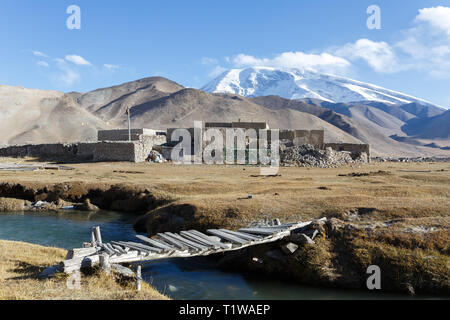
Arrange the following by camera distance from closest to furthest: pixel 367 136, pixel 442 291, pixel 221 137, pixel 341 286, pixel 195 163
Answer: pixel 442 291 < pixel 341 286 < pixel 195 163 < pixel 221 137 < pixel 367 136

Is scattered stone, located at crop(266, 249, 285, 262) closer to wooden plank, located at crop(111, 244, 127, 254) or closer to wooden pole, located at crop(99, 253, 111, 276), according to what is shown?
wooden plank, located at crop(111, 244, 127, 254)

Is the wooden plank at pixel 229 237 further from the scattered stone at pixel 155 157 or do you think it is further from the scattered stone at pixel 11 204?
the scattered stone at pixel 155 157

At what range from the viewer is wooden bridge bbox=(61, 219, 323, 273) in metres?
10.8

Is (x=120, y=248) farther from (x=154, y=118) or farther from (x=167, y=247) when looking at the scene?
(x=154, y=118)

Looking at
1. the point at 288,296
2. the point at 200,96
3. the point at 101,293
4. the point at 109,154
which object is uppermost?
the point at 200,96

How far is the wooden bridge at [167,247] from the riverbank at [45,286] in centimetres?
53

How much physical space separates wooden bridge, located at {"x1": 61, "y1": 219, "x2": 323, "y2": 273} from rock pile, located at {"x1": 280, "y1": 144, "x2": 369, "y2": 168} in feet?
117

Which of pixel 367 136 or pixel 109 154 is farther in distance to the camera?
pixel 367 136

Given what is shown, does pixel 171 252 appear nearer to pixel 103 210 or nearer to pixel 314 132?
pixel 103 210

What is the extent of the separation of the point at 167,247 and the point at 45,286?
364 cm

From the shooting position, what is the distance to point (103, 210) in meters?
26.7

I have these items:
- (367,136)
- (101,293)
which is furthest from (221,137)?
(367,136)

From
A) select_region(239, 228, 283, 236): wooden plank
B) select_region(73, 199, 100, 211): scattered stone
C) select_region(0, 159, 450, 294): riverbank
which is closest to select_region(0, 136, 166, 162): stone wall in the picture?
select_region(0, 159, 450, 294): riverbank
